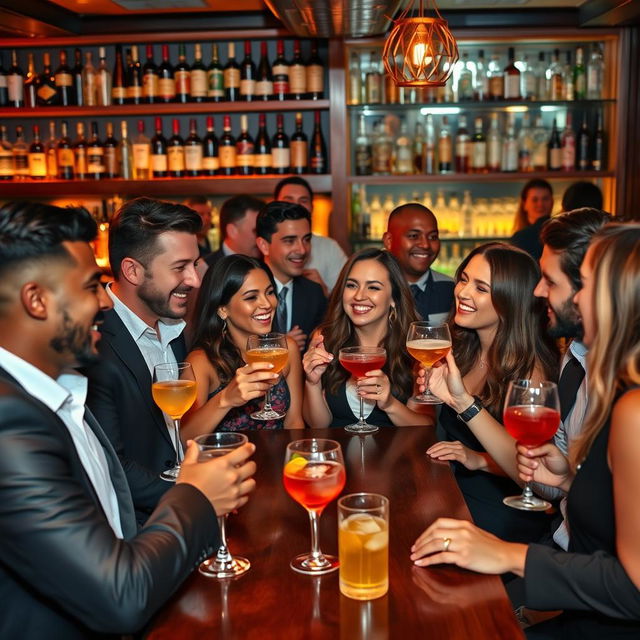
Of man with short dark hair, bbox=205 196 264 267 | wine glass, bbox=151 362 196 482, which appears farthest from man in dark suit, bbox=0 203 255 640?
man with short dark hair, bbox=205 196 264 267

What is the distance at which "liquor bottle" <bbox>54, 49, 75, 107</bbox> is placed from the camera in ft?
16.8

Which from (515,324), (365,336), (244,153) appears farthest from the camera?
(244,153)

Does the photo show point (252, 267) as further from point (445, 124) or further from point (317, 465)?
point (445, 124)

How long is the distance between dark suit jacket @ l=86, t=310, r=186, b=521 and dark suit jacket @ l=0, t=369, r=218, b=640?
0.80m

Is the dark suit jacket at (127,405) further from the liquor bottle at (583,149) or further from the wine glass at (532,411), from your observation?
the liquor bottle at (583,149)

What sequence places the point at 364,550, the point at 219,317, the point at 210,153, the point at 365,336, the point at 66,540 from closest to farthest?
the point at 66,540 → the point at 364,550 → the point at 219,317 → the point at 365,336 → the point at 210,153

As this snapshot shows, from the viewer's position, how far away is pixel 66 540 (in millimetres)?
1170

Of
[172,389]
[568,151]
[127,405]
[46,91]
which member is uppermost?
[46,91]

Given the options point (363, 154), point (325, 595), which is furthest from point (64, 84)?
point (325, 595)

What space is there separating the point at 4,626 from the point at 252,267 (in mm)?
1787

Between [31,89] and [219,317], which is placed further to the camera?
[31,89]

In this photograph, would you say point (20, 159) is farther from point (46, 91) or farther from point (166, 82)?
point (166, 82)

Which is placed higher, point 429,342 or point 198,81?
point 198,81

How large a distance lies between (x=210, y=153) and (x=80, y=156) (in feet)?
2.93
